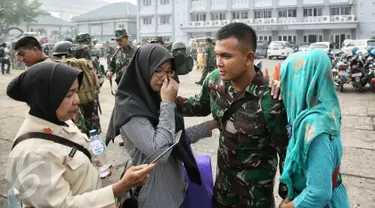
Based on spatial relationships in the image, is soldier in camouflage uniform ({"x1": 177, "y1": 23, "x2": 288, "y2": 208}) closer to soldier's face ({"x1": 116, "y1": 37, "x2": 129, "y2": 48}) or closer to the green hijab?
the green hijab

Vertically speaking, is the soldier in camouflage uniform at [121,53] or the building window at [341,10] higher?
the building window at [341,10]

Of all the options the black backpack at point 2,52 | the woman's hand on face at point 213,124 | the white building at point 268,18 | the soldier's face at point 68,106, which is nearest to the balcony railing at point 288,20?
the white building at point 268,18

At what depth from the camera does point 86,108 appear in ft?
13.8

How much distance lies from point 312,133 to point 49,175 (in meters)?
1.11

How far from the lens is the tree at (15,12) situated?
3612 cm

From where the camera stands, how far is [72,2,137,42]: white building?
48.8m

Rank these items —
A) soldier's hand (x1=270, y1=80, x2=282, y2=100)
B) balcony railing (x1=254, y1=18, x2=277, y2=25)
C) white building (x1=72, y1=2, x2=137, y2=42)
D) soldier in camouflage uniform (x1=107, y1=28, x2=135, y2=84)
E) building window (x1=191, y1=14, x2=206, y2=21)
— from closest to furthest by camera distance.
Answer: soldier's hand (x1=270, y1=80, x2=282, y2=100) → soldier in camouflage uniform (x1=107, y1=28, x2=135, y2=84) → balcony railing (x1=254, y1=18, x2=277, y2=25) → building window (x1=191, y1=14, x2=206, y2=21) → white building (x1=72, y1=2, x2=137, y2=42)

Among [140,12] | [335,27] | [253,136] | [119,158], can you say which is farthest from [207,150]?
[140,12]

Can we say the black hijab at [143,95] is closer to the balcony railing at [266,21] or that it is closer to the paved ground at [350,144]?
the paved ground at [350,144]

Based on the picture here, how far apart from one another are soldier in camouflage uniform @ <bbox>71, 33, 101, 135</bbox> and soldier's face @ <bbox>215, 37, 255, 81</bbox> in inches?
100

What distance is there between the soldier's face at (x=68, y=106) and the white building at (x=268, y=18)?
115 feet

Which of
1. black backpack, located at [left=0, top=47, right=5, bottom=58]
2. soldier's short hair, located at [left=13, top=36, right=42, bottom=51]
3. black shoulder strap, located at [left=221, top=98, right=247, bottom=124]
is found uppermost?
black backpack, located at [left=0, top=47, right=5, bottom=58]

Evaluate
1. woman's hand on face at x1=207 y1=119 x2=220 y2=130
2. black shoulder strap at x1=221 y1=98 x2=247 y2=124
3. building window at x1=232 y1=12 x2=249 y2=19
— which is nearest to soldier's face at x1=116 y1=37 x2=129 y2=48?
woman's hand on face at x1=207 y1=119 x2=220 y2=130

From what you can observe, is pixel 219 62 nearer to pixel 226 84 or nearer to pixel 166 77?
pixel 226 84
